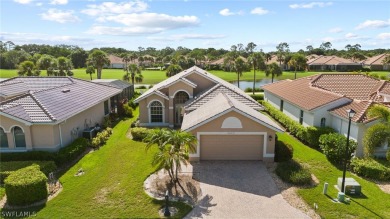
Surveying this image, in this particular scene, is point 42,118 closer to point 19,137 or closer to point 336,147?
point 19,137

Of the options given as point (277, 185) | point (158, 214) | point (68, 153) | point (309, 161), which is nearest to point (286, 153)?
point (309, 161)

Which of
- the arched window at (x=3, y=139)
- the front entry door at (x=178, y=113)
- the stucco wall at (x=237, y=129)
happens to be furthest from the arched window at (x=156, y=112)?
the arched window at (x=3, y=139)

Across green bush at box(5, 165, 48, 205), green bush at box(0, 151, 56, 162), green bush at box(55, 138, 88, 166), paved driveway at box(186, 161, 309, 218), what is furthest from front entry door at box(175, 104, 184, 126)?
green bush at box(5, 165, 48, 205)

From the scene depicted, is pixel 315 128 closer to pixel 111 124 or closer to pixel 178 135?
pixel 178 135

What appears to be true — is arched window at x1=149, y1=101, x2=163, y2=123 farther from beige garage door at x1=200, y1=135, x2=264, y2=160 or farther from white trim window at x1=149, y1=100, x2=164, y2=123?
beige garage door at x1=200, y1=135, x2=264, y2=160

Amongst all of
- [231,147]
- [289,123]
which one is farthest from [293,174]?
[289,123]
